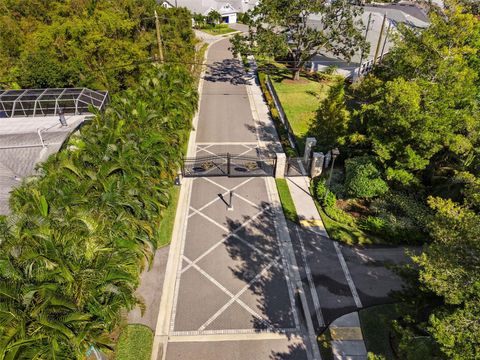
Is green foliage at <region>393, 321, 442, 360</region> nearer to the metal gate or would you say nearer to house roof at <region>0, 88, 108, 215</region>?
the metal gate

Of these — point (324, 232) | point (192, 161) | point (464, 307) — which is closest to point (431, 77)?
point (324, 232)

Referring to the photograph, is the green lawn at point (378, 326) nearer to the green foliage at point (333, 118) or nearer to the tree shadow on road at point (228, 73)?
the green foliage at point (333, 118)

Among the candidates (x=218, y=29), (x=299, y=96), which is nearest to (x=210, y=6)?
(x=218, y=29)

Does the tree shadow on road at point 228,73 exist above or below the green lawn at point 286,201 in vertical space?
above

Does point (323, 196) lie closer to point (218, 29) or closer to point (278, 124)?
point (278, 124)

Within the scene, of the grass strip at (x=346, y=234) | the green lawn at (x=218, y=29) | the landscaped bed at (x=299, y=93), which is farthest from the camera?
the green lawn at (x=218, y=29)

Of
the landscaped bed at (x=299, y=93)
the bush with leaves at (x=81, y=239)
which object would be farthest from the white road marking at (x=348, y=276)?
the landscaped bed at (x=299, y=93)

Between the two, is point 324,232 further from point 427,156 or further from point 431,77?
point 431,77
